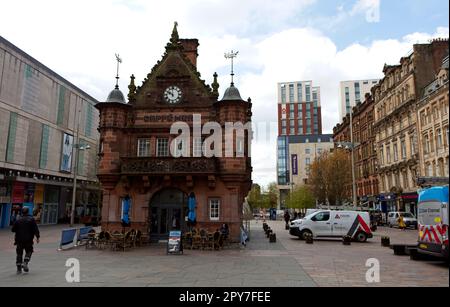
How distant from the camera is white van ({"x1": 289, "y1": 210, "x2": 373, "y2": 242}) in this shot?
84.9 feet

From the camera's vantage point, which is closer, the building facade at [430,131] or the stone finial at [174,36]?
the stone finial at [174,36]

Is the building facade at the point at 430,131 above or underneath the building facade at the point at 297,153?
underneath

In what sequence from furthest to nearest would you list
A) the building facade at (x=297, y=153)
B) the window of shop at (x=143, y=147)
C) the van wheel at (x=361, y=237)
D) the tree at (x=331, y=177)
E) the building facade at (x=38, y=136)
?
1. the building facade at (x=297, y=153)
2. the tree at (x=331, y=177)
3. the building facade at (x=38, y=136)
4. the van wheel at (x=361, y=237)
5. the window of shop at (x=143, y=147)

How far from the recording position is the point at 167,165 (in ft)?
74.8

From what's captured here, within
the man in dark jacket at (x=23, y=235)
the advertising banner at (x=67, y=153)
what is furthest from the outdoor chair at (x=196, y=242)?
the advertising banner at (x=67, y=153)

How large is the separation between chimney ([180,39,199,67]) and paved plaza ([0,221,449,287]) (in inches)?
681

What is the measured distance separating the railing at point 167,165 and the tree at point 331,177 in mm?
33583

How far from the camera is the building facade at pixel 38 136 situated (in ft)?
127

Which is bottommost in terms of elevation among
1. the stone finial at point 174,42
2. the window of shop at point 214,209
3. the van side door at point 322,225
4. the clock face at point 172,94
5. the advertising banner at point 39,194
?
the van side door at point 322,225

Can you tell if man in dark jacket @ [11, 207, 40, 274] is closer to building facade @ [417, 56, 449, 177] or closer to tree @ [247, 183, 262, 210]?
building facade @ [417, 56, 449, 177]

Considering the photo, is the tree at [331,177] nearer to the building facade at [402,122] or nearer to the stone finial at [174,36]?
the building facade at [402,122]

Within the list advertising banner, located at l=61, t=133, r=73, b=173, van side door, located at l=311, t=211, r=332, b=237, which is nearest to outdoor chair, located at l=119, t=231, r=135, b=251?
van side door, located at l=311, t=211, r=332, b=237

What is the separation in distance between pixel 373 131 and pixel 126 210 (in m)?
47.5
